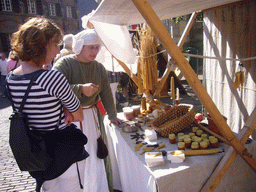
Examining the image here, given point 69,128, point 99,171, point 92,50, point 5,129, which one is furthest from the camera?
point 5,129

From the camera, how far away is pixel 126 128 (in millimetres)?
2076

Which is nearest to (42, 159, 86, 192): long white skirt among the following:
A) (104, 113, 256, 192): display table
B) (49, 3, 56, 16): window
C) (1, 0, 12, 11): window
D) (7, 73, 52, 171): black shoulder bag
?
(7, 73, 52, 171): black shoulder bag

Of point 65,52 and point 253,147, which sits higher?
point 65,52

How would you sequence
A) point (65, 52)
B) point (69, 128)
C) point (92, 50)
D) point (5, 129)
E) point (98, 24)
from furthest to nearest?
point (5, 129), point (65, 52), point (98, 24), point (92, 50), point (69, 128)

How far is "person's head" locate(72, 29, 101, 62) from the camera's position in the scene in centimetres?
194

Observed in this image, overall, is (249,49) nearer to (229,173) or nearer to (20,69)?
(229,173)

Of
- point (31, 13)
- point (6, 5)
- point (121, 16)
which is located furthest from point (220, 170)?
point (31, 13)

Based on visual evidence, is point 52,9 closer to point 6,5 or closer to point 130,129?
point 6,5

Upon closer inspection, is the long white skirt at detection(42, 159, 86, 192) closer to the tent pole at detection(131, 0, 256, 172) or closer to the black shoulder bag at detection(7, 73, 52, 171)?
the black shoulder bag at detection(7, 73, 52, 171)

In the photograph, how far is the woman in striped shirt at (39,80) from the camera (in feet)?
3.64

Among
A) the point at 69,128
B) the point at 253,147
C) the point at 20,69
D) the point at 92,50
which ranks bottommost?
the point at 253,147

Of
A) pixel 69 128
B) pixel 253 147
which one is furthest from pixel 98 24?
pixel 253 147

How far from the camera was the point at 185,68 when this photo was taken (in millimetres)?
1383

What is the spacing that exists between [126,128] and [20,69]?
119 centimetres
